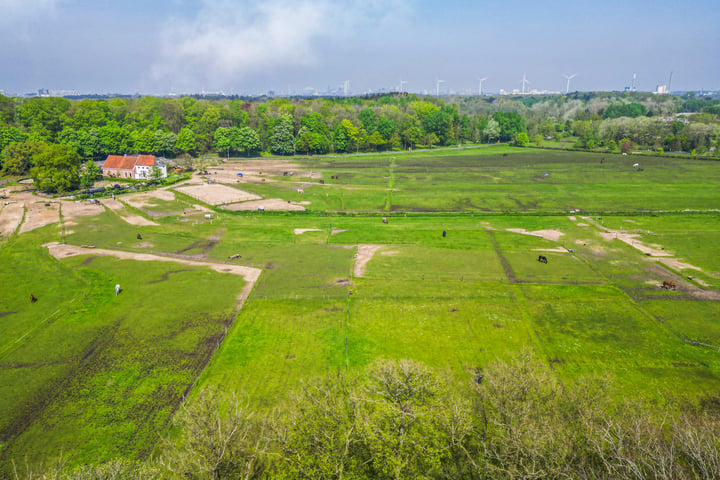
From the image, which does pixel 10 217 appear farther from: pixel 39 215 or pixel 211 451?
pixel 211 451

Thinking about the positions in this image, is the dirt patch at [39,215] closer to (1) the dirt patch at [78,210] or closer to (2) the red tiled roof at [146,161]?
(1) the dirt patch at [78,210]

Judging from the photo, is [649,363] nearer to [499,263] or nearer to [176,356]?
[499,263]

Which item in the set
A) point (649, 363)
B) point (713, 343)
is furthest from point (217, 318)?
point (713, 343)

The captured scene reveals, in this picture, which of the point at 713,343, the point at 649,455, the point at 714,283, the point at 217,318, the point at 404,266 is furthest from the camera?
the point at 404,266

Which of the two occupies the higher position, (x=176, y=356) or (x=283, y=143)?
(x=283, y=143)

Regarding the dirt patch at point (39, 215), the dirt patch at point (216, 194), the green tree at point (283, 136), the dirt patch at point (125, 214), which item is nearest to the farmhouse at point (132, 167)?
the dirt patch at point (216, 194)

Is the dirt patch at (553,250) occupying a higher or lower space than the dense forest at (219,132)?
lower

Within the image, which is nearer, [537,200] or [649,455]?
[649,455]
